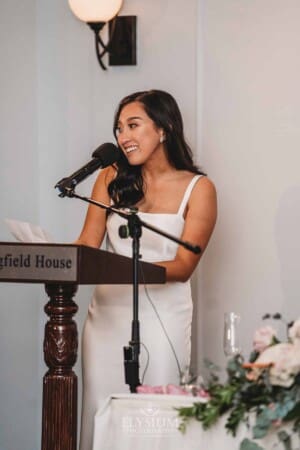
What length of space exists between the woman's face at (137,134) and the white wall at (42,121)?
35.3 inches

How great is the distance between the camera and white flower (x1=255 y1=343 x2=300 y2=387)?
218cm

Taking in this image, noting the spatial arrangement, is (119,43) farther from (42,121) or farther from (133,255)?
(133,255)

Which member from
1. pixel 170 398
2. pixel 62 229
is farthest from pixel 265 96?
pixel 170 398

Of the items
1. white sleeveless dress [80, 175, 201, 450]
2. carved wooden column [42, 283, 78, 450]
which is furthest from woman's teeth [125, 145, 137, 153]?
carved wooden column [42, 283, 78, 450]

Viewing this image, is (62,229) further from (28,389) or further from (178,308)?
(178,308)

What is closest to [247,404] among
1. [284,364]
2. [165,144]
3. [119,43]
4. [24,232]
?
[284,364]

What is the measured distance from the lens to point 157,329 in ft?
13.3

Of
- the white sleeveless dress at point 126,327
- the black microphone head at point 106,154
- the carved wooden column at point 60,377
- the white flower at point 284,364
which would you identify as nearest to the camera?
the white flower at point 284,364

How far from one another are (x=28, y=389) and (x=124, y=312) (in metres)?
1.32

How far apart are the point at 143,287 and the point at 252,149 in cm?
106

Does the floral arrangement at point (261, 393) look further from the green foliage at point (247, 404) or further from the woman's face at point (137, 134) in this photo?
the woman's face at point (137, 134)

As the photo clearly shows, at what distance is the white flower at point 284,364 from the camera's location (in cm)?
218

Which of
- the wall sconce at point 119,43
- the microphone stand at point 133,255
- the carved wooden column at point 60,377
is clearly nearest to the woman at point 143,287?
the microphone stand at point 133,255

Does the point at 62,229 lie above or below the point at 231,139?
below
